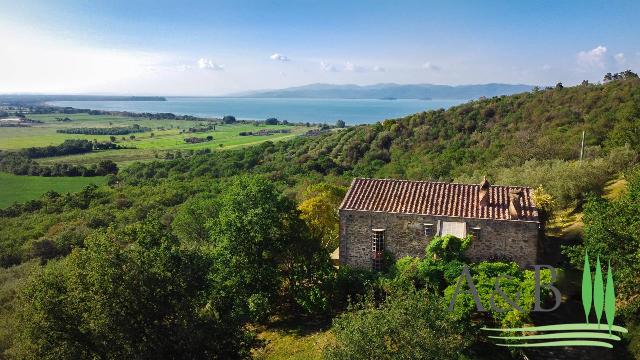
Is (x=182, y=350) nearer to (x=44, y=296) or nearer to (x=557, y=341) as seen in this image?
(x=44, y=296)

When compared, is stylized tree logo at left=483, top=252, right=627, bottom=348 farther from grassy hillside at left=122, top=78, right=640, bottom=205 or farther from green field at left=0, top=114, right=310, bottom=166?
green field at left=0, top=114, right=310, bottom=166

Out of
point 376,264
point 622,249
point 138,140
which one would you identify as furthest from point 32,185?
point 622,249

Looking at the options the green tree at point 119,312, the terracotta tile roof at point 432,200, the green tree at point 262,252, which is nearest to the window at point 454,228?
the terracotta tile roof at point 432,200

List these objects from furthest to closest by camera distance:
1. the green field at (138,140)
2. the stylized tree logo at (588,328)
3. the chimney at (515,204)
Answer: the green field at (138,140) < the chimney at (515,204) < the stylized tree logo at (588,328)

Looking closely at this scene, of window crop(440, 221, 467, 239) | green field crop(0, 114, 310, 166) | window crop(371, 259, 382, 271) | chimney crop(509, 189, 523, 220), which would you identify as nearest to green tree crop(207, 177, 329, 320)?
window crop(371, 259, 382, 271)

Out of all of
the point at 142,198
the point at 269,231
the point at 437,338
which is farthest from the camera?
the point at 142,198

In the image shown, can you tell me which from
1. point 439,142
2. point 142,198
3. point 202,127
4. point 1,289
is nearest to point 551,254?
point 1,289

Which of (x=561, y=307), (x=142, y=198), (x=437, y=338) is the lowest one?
(x=142, y=198)

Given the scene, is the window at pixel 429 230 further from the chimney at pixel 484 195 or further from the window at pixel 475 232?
the chimney at pixel 484 195
